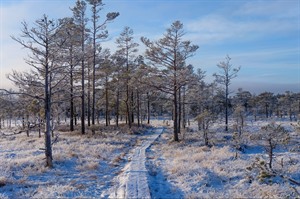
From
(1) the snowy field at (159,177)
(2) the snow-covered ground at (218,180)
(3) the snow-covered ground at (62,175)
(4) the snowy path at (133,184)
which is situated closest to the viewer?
(4) the snowy path at (133,184)

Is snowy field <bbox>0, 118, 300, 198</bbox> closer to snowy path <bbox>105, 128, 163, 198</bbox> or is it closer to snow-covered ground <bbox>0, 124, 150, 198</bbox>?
snow-covered ground <bbox>0, 124, 150, 198</bbox>

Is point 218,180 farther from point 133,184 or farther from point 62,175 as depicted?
point 62,175

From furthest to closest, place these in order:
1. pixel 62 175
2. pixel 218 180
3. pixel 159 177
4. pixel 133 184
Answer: pixel 62 175, pixel 159 177, pixel 218 180, pixel 133 184

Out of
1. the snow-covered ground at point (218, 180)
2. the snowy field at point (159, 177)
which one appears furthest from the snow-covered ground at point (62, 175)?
the snow-covered ground at point (218, 180)

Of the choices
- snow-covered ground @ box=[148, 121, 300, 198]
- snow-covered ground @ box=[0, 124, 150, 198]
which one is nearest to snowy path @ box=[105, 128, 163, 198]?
snow-covered ground @ box=[148, 121, 300, 198]

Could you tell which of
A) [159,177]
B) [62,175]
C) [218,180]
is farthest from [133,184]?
→ [62,175]

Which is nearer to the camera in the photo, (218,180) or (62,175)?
(218,180)

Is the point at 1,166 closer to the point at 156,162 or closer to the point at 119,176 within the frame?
the point at 119,176

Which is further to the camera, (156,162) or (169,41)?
(169,41)

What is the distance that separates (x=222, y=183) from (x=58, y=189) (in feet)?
19.5

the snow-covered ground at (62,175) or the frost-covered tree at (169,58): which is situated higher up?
the frost-covered tree at (169,58)

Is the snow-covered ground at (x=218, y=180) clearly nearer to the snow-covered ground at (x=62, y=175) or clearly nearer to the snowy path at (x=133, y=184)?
the snowy path at (x=133, y=184)

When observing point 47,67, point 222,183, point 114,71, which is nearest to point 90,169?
point 47,67

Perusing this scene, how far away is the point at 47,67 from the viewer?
14625 millimetres
